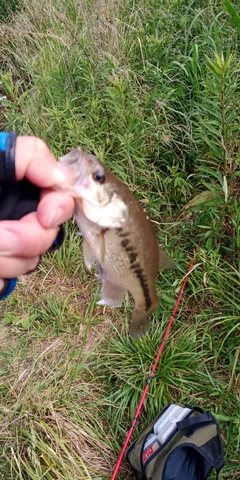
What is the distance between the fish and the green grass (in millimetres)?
941

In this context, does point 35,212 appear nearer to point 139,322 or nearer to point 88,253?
point 88,253

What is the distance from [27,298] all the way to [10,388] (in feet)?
2.30

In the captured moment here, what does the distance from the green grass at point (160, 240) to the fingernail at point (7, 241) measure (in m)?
1.19

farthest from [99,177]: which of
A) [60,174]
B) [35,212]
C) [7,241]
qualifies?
[7,241]

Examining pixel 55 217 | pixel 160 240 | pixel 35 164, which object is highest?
pixel 35 164

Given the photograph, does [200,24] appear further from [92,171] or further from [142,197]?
[92,171]

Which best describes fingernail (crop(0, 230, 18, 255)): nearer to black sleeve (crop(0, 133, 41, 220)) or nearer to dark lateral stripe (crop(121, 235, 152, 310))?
black sleeve (crop(0, 133, 41, 220))

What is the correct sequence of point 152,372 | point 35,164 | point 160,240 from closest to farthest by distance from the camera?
point 35,164 → point 152,372 → point 160,240

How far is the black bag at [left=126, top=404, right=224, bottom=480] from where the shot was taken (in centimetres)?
229

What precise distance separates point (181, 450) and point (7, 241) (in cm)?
171

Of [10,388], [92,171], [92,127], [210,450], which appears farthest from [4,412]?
[92,127]

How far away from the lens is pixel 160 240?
10.3 feet

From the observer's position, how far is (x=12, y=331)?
3143 millimetres

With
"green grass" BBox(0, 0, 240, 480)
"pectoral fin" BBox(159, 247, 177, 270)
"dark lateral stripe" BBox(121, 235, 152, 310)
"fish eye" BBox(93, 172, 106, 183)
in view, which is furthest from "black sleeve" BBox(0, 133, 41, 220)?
"green grass" BBox(0, 0, 240, 480)
